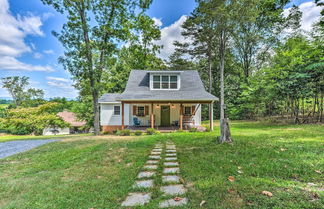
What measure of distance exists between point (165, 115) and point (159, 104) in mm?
1722

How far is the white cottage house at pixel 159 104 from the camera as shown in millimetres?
12586

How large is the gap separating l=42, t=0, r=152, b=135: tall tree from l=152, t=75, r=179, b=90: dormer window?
421 cm

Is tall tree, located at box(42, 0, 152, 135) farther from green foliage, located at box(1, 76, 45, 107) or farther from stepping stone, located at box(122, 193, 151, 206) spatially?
green foliage, located at box(1, 76, 45, 107)

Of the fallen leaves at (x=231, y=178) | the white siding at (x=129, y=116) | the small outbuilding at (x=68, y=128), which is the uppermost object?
the white siding at (x=129, y=116)

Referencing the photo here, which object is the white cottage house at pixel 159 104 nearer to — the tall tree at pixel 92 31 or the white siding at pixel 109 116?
the white siding at pixel 109 116

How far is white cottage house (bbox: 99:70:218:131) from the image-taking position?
41.3ft

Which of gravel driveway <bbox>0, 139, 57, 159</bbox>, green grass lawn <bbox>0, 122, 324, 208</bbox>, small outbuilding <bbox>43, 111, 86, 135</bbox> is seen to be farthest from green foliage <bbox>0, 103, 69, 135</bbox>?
green grass lawn <bbox>0, 122, 324, 208</bbox>

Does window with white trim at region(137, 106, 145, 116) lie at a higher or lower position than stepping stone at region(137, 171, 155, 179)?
higher

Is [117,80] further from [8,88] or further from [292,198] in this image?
[8,88]

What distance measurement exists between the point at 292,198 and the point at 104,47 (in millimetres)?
12636

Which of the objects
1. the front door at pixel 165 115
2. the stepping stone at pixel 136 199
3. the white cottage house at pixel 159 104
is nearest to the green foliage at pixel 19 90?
the white cottage house at pixel 159 104

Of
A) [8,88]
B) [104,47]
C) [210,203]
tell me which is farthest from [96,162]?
[8,88]

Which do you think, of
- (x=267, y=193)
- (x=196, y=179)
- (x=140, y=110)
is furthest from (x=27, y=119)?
(x=267, y=193)

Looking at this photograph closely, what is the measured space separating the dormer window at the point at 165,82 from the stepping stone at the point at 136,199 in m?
11.6
